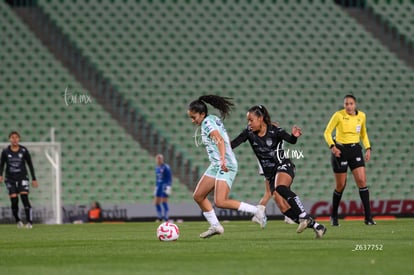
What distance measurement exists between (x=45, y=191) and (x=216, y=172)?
12.2m

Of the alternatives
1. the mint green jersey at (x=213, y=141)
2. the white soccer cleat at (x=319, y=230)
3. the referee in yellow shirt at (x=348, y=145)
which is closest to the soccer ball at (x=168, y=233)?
the mint green jersey at (x=213, y=141)

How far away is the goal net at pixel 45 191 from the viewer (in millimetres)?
24094

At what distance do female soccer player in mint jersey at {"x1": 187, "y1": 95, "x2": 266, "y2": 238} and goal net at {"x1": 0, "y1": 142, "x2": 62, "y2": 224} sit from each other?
11.1 meters

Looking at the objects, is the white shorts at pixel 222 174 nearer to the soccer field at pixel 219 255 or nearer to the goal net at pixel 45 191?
the soccer field at pixel 219 255

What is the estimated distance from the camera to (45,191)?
81.6 feet

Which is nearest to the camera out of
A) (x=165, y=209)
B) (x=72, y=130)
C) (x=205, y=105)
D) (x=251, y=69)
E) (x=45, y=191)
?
(x=205, y=105)

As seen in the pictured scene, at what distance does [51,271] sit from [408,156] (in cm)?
2181

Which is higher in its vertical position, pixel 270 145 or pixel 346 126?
pixel 346 126

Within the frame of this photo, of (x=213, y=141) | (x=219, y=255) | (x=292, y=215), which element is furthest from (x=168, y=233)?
(x=219, y=255)

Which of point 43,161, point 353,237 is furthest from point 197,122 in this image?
point 43,161

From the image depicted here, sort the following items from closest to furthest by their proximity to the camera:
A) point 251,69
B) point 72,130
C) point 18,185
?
point 18,185
point 72,130
point 251,69

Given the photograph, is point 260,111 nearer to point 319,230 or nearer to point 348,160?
point 319,230

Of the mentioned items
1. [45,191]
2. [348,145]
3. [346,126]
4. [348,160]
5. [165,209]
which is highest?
[346,126]

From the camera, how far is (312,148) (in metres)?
28.6
